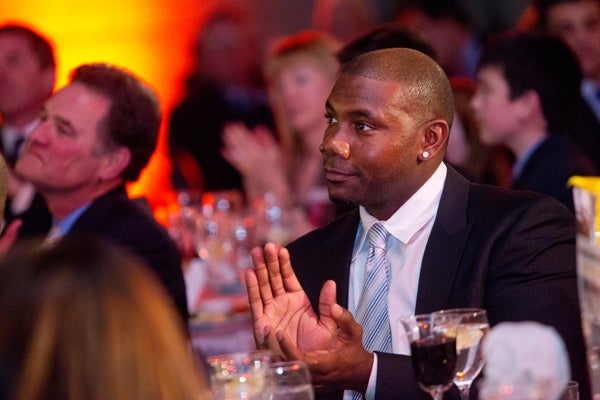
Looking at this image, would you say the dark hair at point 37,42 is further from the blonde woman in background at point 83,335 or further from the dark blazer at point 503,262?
the blonde woman in background at point 83,335

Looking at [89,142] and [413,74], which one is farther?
[89,142]

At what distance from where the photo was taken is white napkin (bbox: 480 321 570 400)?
71.7 inches

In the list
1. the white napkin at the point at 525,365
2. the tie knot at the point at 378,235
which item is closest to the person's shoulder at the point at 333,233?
the tie knot at the point at 378,235

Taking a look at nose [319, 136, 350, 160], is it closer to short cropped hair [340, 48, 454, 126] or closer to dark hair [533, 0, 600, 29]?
short cropped hair [340, 48, 454, 126]

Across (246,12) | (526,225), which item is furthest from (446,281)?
(246,12)

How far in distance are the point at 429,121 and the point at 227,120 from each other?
4.70 meters

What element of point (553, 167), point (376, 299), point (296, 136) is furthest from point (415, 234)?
point (296, 136)

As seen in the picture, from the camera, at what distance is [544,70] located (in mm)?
4871

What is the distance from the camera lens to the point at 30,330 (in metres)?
1.43

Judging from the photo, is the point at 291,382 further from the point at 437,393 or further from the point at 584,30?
the point at 584,30

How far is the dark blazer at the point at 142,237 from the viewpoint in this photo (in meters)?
3.64

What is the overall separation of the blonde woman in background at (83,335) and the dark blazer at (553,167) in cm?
312

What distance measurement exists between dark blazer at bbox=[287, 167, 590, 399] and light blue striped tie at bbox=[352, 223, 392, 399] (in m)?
0.07

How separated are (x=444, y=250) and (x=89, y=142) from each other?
63.1 inches
